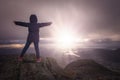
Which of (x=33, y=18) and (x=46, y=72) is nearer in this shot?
(x=46, y=72)

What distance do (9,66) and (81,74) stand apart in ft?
21.5

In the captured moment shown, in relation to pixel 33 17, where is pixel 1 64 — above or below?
below

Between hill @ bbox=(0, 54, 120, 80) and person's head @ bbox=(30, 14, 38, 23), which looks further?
person's head @ bbox=(30, 14, 38, 23)

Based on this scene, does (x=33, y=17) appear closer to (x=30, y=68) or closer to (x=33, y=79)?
(x=30, y=68)

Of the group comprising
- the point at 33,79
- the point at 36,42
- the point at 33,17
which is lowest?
the point at 33,79

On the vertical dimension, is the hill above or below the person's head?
below

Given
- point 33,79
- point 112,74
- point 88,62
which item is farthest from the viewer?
point 88,62

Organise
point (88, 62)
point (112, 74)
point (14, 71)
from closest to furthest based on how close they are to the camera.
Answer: point (14, 71), point (112, 74), point (88, 62)

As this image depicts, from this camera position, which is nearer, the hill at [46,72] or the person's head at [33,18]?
the hill at [46,72]

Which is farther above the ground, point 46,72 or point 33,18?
point 33,18

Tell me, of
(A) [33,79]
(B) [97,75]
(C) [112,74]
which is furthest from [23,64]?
(C) [112,74]

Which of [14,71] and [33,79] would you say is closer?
[33,79]

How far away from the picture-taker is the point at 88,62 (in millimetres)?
21750

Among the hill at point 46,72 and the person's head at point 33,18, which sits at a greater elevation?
the person's head at point 33,18
